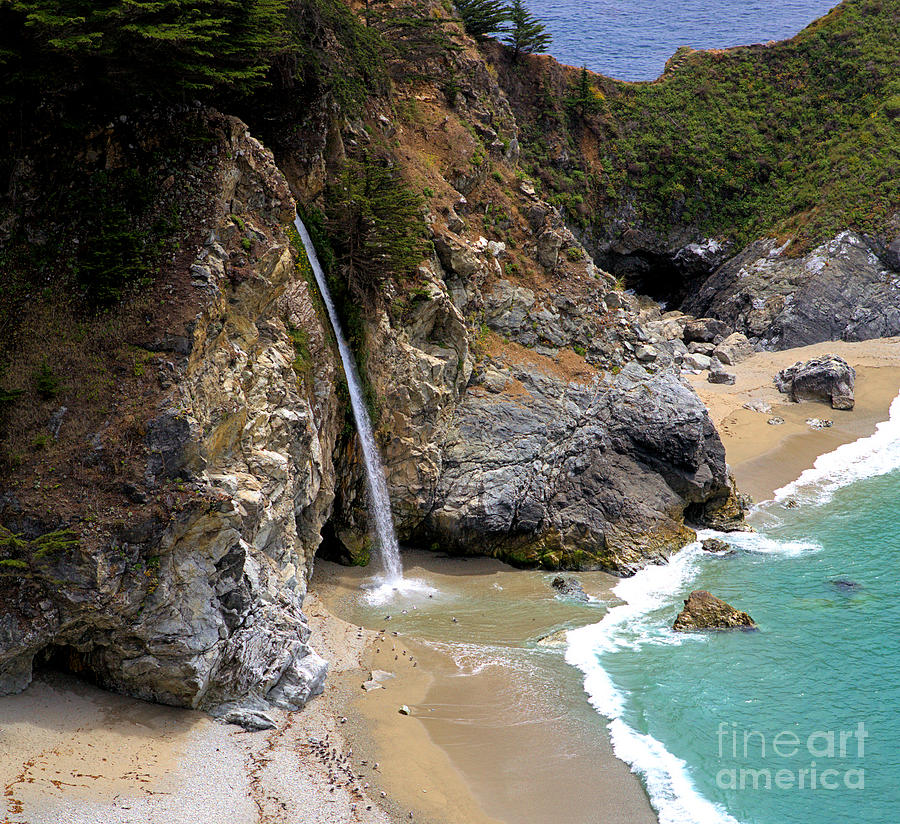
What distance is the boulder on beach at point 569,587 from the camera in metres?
19.5

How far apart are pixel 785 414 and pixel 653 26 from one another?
5427 cm

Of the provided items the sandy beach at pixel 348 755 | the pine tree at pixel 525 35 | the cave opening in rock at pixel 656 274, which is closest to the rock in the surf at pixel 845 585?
the sandy beach at pixel 348 755

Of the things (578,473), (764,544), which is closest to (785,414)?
(764,544)

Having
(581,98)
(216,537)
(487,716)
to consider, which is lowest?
(487,716)

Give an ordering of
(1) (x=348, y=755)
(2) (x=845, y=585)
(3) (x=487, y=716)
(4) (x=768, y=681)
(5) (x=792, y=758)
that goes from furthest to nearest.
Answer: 1. (2) (x=845, y=585)
2. (4) (x=768, y=681)
3. (3) (x=487, y=716)
4. (5) (x=792, y=758)
5. (1) (x=348, y=755)

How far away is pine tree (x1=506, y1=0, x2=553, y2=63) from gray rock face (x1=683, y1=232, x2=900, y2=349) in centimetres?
1763

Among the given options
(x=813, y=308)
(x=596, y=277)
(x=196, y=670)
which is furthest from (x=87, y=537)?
(x=813, y=308)

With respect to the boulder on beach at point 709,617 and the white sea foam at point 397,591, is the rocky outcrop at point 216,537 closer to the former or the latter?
the white sea foam at point 397,591

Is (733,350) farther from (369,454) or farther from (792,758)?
(792,758)

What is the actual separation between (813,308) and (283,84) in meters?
32.2

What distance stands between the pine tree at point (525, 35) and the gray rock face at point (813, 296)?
1763cm

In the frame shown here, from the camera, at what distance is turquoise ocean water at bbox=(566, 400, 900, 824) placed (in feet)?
40.4

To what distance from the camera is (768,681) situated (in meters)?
15.3

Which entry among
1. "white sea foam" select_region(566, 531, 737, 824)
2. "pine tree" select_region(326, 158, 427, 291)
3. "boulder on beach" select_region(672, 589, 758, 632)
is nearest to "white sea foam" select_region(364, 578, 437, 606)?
"white sea foam" select_region(566, 531, 737, 824)
